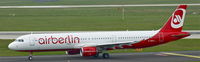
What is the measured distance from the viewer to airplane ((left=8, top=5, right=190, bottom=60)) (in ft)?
146

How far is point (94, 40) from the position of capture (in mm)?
45969

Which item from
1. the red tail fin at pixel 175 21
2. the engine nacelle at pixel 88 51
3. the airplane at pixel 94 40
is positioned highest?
the red tail fin at pixel 175 21

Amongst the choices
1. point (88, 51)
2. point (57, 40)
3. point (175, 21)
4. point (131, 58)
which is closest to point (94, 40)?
point (88, 51)

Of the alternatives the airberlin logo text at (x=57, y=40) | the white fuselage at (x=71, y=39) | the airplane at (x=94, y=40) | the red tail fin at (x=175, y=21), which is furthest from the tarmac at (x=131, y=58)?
the red tail fin at (x=175, y=21)

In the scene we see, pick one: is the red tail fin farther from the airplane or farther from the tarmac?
the tarmac

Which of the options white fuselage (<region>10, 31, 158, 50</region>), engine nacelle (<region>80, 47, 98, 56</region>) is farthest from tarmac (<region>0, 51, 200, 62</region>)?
white fuselage (<region>10, 31, 158, 50</region>)

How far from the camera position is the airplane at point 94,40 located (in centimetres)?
4441

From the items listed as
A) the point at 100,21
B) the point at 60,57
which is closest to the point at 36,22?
the point at 100,21

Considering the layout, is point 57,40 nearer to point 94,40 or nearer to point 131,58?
point 94,40

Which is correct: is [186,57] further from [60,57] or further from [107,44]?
[60,57]

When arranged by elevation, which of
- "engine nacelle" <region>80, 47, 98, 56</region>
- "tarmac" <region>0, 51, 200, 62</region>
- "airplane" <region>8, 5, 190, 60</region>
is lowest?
"tarmac" <region>0, 51, 200, 62</region>

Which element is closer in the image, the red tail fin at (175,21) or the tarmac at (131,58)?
the tarmac at (131,58)

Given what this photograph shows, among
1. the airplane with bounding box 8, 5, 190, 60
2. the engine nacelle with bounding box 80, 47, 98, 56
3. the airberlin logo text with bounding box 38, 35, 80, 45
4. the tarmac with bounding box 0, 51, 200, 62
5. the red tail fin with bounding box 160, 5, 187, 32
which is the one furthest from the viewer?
the red tail fin with bounding box 160, 5, 187, 32

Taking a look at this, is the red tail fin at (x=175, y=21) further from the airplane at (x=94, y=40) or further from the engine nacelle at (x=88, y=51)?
the engine nacelle at (x=88, y=51)
